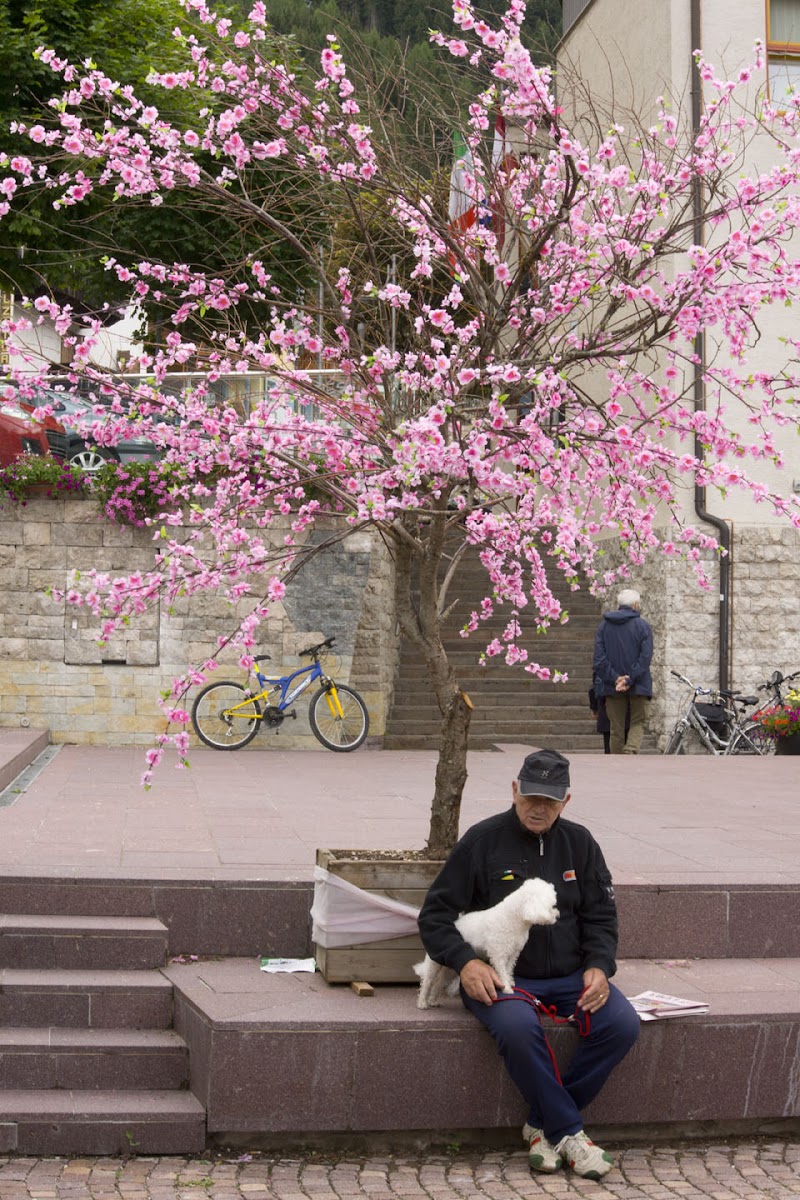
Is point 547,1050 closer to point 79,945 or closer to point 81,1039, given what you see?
point 81,1039

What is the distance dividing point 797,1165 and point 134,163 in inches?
207

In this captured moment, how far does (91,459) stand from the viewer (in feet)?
49.6

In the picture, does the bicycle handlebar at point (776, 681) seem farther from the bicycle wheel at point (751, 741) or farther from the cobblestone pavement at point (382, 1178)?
the cobblestone pavement at point (382, 1178)

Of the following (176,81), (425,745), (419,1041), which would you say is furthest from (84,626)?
(419,1041)

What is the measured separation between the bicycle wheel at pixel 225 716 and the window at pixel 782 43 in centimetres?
974

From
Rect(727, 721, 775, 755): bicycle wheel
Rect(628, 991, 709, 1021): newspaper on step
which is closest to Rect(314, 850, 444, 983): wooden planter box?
Rect(628, 991, 709, 1021): newspaper on step

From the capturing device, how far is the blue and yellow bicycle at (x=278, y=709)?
48.0 feet

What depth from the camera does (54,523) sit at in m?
14.7

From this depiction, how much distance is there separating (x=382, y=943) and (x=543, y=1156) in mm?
1132

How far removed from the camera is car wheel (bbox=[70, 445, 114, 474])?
14719 millimetres

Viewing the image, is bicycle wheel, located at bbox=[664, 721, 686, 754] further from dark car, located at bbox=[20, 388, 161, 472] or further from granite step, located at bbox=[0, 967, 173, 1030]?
granite step, located at bbox=[0, 967, 173, 1030]

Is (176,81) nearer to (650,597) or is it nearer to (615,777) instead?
(615,777)

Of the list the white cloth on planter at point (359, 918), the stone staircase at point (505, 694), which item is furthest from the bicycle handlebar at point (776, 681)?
the white cloth on planter at point (359, 918)

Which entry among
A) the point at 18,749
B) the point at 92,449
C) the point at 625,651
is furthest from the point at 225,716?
the point at 625,651
